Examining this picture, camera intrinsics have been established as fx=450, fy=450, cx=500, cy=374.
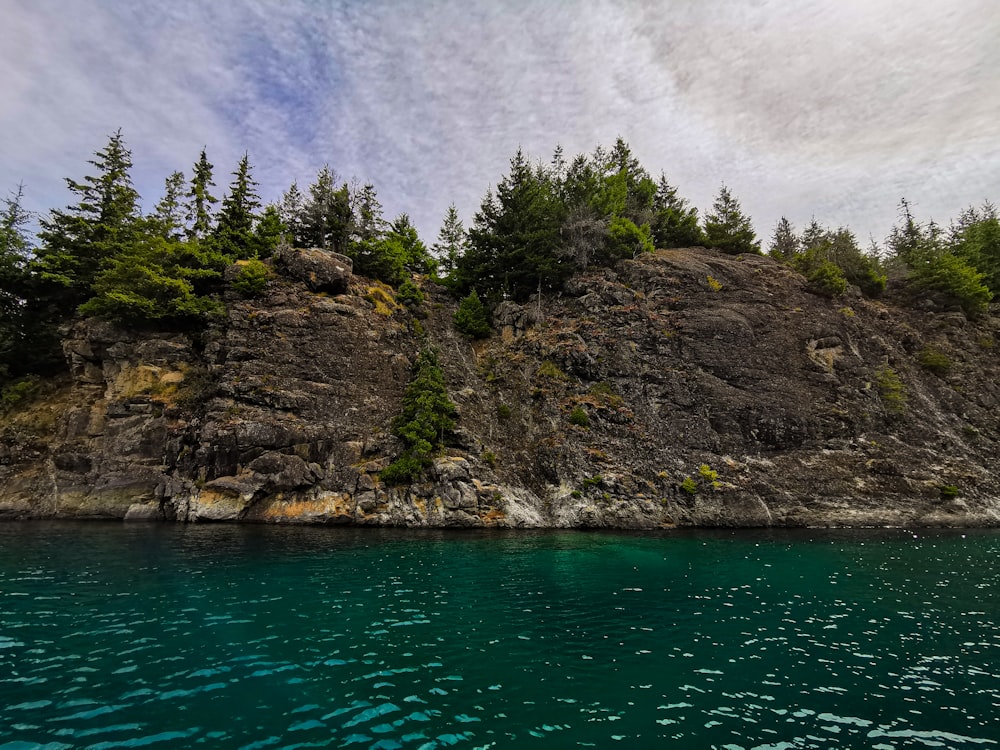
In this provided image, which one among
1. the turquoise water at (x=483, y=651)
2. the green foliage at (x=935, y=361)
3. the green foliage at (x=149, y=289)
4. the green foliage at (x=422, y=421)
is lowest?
the turquoise water at (x=483, y=651)

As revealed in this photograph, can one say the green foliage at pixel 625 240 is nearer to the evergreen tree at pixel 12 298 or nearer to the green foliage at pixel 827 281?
the green foliage at pixel 827 281

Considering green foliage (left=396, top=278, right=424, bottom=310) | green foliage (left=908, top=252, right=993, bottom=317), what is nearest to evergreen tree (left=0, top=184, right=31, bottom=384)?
green foliage (left=396, top=278, right=424, bottom=310)

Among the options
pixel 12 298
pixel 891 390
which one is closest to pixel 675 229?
pixel 891 390

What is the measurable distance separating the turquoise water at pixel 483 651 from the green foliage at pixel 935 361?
31.3 meters

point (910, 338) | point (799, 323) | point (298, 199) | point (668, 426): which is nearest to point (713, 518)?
point (668, 426)

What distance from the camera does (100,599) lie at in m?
13.8

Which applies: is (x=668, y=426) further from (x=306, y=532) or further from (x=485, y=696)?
(x=485, y=696)

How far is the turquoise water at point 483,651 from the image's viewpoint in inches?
300

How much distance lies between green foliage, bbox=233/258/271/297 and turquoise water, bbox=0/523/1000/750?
24007 millimetres

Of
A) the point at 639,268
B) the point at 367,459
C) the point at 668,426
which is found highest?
the point at 639,268

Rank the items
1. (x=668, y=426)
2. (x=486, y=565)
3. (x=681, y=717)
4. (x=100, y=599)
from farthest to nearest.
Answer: (x=668, y=426), (x=486, y=565), (x=100, y=599), (x=681, y=717)

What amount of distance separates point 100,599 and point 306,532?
46.3 ft

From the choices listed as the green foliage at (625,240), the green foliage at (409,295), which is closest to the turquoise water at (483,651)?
the green foliage at (409,295)

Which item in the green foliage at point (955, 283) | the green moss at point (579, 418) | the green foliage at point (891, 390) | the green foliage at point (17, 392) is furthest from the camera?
the green foliage at point (955, 283)
